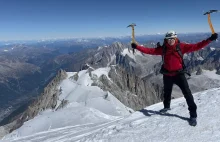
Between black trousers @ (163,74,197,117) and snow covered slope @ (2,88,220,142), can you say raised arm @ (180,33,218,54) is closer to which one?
black trousers @ (163,74,197,117)

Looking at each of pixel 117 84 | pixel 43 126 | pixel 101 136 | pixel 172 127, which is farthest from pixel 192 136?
pixel 117 84

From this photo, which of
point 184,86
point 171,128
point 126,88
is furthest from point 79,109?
point 126,88

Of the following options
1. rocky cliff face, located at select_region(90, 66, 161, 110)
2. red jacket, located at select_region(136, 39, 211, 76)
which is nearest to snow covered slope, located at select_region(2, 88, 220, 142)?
red jacket, located at select_region(136, 39, 211, 76)

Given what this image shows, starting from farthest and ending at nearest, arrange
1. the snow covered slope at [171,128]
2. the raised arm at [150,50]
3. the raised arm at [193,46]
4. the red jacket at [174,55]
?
the raised arm at [150,50] < the red jacket at [174,55] < the raised arm at [193,46] < the snow covered slope at [171,128]

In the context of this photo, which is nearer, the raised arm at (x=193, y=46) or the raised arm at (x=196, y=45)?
the raised arm at (x=196, y=45)

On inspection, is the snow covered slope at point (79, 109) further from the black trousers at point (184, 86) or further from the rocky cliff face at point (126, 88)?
the black trousers at point (184, 86)

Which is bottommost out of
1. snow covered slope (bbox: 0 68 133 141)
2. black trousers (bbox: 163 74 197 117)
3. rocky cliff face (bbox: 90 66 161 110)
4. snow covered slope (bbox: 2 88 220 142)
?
rocky cliff face (bbox: 90 66 161 110)

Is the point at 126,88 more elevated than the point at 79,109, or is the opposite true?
the point at 79,109

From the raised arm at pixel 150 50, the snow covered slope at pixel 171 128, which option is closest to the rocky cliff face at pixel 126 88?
the snow covered slope at pixel 171 128

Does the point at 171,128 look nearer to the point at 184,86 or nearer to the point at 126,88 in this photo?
the point at 184,86

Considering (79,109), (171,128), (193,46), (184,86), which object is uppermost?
(193,46)

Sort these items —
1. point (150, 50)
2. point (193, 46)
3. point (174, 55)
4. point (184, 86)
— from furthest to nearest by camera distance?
point (150, 50) < point (184, 86) < point (174, 55) < point (193, 46)

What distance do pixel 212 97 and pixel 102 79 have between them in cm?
7874

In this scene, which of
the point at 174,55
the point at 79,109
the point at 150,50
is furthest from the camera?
the point at 79,109
